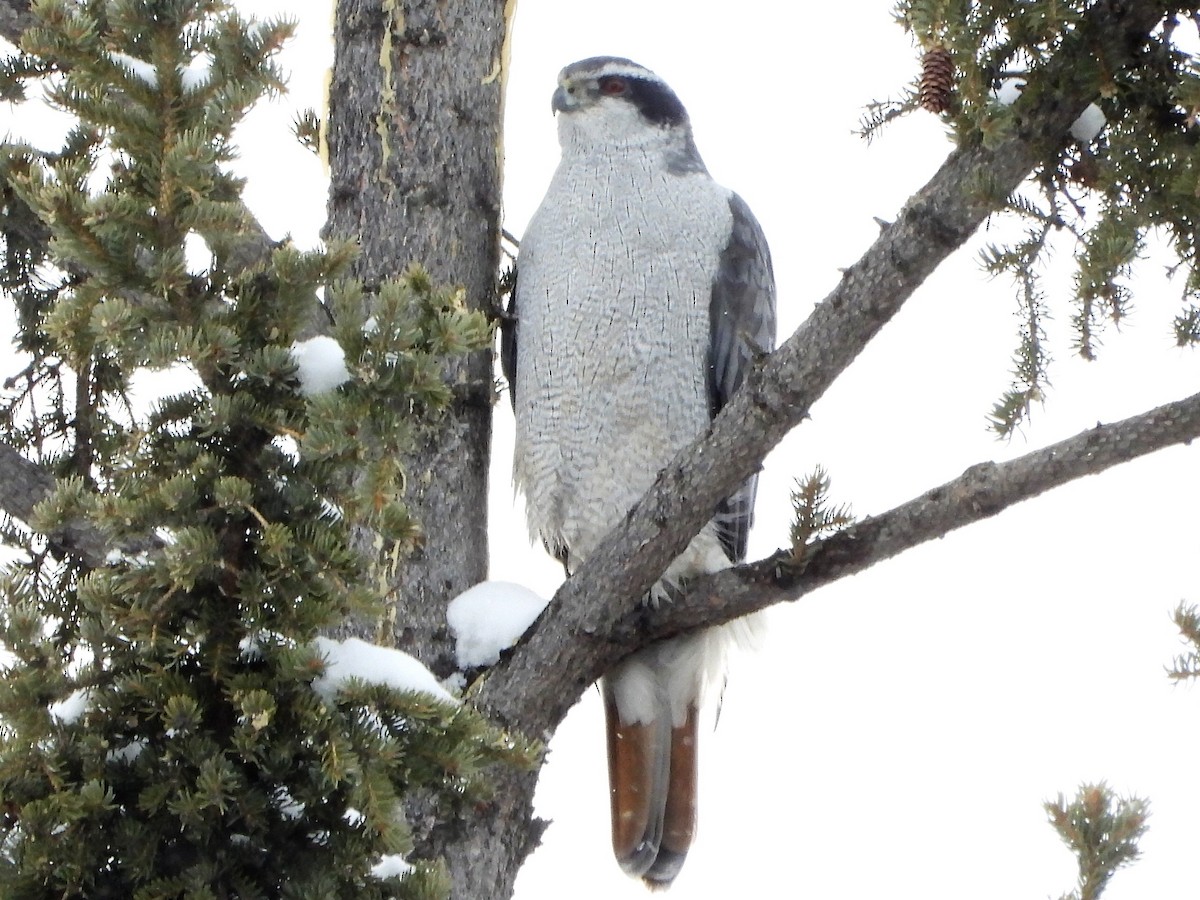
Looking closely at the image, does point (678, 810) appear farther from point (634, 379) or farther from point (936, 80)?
point (936, 80)

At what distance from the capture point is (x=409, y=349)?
1.92m

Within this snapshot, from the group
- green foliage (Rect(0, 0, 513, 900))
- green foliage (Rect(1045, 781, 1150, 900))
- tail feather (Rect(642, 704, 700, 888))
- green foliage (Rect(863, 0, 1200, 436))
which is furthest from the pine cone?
tail feather (Rect(642, 704, 700, 888))

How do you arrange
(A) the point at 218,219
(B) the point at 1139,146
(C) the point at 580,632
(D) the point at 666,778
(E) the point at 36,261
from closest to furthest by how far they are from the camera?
(A) the point at 218,219 < (B) the point at 1139,146 < (C) the point at 580,632 < (E) the point at 36,261 < (D) the point at 666,778

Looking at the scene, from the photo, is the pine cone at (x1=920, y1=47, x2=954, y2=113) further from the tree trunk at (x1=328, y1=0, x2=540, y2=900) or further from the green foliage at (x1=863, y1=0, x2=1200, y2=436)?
the tree trunk at (x1=328, y1=0, x2=540, y2=900)

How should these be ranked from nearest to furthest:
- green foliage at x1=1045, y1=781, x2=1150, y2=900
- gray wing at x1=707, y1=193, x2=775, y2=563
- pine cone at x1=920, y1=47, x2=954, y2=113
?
green foliage at x1=1045, y1=781, x2=1150, y2=900 → pine cone at x1=920, y1=47, x2=954, y2=113 → gray wing at x1=707, y1=193, x2=775, y2=563

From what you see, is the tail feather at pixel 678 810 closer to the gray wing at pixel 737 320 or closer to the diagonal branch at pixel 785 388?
the gray wing at pixel 737 320

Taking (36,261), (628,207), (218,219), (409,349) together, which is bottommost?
(409,349)

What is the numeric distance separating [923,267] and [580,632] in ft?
3.31

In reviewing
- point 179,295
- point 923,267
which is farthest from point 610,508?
point 179,295

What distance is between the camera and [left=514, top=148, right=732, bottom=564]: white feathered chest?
3.83 meters

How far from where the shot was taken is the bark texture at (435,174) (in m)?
3.26

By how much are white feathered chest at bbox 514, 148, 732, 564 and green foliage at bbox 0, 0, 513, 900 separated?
185 centimetres

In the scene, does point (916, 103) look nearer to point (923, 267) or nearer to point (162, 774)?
point (923, 267)

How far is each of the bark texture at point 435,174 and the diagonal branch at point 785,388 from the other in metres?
0.41
